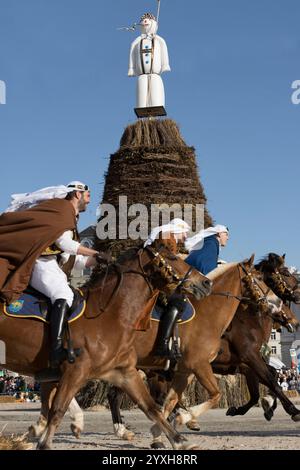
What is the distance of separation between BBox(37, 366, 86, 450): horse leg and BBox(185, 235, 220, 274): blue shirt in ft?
13.0

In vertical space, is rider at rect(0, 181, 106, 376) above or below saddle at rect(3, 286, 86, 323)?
above

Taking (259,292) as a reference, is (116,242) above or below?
above

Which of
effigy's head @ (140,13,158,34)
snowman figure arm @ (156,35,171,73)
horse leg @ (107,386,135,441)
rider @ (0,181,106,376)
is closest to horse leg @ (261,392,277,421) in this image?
horse leg @ (107,386,135,441)

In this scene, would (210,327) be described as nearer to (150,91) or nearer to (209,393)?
(209,393)

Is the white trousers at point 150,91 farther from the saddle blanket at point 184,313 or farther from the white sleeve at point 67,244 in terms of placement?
the white sleeve at point 67,244

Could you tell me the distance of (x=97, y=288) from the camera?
759cm

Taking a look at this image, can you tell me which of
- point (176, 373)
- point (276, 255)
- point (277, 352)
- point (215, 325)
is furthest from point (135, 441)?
point (277, 352)

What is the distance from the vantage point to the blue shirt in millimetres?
10574

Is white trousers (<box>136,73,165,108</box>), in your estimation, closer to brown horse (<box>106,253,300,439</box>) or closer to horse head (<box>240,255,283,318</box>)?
brown horse (<box>106,253,300,439</box>)

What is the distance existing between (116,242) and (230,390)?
4.45m

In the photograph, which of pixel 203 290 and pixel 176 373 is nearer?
pixel 203 290
